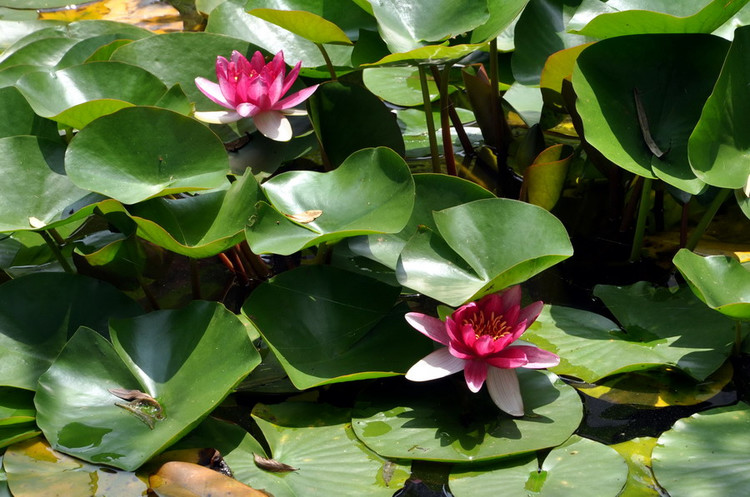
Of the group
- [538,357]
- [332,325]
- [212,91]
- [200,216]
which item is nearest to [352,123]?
[212,91]

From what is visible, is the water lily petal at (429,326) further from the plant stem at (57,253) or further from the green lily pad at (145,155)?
the plant stem at (57,253)

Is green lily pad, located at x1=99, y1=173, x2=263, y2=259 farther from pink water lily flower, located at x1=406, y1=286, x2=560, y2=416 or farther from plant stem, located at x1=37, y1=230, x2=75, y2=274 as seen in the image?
pink water lily flower, located at x1=406, y1=286, x2=560, y2=416

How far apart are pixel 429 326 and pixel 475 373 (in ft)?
0.47

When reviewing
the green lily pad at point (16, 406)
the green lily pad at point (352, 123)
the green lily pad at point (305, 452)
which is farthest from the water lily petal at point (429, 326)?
the green lily pad at point (16, 406)

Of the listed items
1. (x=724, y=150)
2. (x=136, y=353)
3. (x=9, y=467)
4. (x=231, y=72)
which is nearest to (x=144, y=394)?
(x=136, y=353)

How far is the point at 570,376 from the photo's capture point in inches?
67.9

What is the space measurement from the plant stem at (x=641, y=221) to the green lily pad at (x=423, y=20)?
62 centimetres

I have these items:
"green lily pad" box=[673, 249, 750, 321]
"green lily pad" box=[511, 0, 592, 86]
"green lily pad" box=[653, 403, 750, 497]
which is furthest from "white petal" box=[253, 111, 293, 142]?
"green lily pad" box=[653, 403, 750, 497]

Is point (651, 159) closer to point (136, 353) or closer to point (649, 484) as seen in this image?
point (649, 484)

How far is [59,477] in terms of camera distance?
1494 millimetres

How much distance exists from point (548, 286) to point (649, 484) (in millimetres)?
694

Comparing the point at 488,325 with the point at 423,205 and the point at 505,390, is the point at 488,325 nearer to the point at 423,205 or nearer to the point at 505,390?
the point at 505,390

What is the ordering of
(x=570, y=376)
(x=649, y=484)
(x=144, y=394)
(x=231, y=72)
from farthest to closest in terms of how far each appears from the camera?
(x=231, y=72)
(x=570, y=376)
(x=144, y=394)
(x=649, y=484)

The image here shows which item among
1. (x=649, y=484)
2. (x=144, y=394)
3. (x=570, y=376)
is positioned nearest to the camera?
(x=649, y=484)
